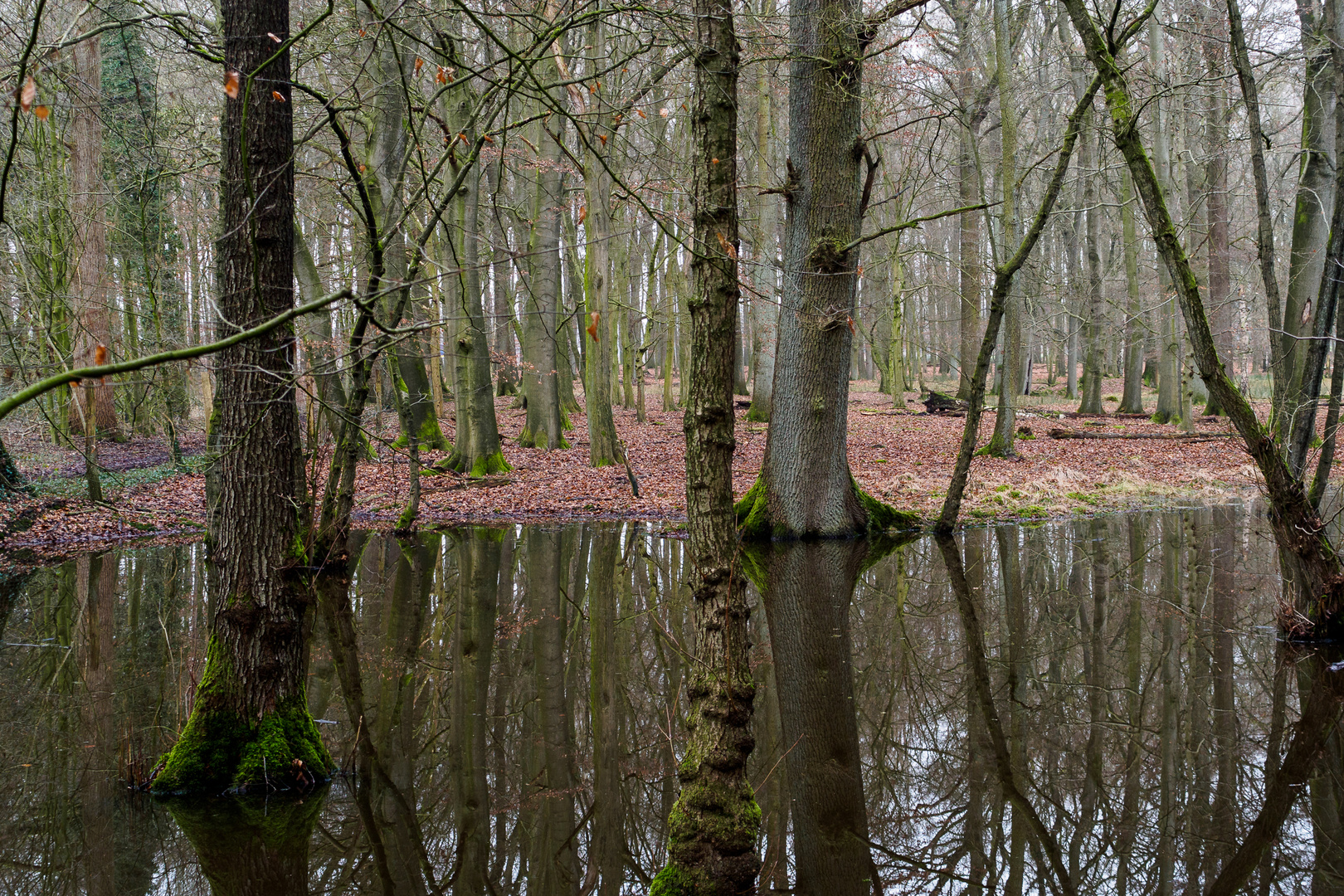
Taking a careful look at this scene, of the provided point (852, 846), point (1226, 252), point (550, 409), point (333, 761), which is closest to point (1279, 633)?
point (852, 846)

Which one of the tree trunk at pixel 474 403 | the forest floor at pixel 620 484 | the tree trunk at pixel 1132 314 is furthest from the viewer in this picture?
the tree trunk at pixel 1132 314

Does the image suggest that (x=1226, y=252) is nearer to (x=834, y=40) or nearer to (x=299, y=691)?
(x=834, y=40)

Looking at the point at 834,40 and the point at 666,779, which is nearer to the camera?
the point at 666,779

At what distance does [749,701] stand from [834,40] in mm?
8312

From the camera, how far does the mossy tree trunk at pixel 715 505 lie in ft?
11.5

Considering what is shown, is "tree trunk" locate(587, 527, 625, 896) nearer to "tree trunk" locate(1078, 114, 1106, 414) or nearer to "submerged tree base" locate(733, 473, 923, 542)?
"submerged tree base" locate(733, 473, 923, 542)

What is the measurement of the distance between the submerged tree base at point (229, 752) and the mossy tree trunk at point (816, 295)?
6.60m

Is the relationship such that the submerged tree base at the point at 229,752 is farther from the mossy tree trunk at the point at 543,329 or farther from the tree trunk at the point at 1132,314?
the tree trunk at the point at 1132,314

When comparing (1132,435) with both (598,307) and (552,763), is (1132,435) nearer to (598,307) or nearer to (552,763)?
(598,307)

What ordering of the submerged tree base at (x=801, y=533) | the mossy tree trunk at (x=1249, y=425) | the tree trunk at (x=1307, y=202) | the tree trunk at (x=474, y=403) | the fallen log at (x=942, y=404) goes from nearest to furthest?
the mossy tree trunk at (x=1249, y=425) < the tree trunk at (x=1307, y=202) < the submerged tree base at (x=801, y=533) < the tree trunk at (x=474, y=403) < the fallen log at (x=942, y=404)

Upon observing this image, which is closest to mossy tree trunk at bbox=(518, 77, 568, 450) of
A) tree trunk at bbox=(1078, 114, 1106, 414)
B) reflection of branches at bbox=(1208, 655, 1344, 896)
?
reflection of branches at bbox=(1208, 655, 1344, 896)

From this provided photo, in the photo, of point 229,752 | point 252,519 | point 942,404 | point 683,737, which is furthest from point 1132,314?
point 229,752

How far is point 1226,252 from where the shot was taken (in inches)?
829

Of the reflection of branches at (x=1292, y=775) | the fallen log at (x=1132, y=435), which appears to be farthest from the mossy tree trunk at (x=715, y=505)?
the fallen log at (x=1132, y=435)
